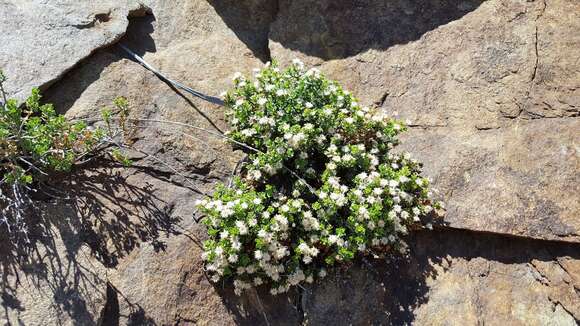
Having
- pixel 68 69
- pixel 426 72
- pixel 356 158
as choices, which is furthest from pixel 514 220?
pixel 68 69

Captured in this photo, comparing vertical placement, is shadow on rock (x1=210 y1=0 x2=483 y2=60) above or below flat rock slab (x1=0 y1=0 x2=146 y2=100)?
below

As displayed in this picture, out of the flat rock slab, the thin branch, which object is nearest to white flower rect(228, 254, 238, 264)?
the thin branch

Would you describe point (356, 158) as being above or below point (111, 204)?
below

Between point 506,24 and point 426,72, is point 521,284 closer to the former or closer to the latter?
point 426,72

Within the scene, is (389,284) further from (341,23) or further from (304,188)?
(341,23)

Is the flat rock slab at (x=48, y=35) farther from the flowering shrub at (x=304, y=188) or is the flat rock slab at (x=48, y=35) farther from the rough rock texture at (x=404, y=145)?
the flowering shrub at (x=304, y=188)

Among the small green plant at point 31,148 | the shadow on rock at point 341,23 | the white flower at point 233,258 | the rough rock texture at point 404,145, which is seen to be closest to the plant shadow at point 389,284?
the rough rock texture at point 404,145

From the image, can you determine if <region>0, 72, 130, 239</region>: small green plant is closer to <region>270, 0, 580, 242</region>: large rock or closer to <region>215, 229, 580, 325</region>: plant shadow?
<region>215, 229, 580, 325</region>: plant shadow
